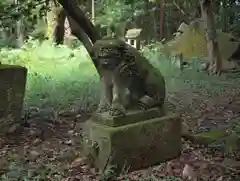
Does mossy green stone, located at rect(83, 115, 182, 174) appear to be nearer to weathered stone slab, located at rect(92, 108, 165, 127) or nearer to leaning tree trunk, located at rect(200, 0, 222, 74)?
weathered stone slab, located at rect(92, 108, 165, 127)

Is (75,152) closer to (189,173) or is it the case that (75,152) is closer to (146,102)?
(146,102)

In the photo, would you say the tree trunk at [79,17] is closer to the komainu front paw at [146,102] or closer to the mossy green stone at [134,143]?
the komainu front paw at [146,102]

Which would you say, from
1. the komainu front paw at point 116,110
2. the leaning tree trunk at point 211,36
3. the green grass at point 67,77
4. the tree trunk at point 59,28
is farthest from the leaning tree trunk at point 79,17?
the tree trunk at point 59,28

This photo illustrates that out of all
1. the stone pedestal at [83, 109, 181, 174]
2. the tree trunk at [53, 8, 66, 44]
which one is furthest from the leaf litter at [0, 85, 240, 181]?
the tree trunk at [53, 8, 66, 44]

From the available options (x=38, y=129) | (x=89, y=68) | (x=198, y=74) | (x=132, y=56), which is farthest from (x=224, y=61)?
(x=132, y=56)

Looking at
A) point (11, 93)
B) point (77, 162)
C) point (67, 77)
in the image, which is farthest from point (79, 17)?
point (67, 77)

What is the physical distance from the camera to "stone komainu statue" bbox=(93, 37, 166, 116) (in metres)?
3.76

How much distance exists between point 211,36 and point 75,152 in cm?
713

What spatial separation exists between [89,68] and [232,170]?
23.3 feet

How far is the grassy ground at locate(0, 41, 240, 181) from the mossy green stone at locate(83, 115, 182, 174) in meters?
0.20

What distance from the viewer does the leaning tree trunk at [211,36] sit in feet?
34.6

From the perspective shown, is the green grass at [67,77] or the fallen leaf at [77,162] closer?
the fallen leaf at [77,162]

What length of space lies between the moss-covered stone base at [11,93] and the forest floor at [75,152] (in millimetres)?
160

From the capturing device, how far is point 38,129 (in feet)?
A: 17.9
